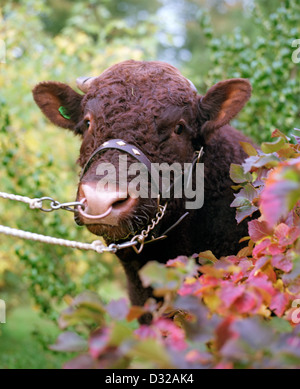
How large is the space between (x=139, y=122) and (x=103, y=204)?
63cm

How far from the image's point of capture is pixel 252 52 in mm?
5422

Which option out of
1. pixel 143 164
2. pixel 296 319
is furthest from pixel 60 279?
pixel 296 319

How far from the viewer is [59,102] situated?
335 cm

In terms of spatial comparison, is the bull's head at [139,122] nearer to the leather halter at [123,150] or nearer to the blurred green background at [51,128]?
the leather halter at [123,150]

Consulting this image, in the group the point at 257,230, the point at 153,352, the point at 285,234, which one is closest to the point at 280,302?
the point at 285,234

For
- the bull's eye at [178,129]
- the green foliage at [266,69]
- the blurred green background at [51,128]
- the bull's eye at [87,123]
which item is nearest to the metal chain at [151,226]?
the bull's eye at [178,129]

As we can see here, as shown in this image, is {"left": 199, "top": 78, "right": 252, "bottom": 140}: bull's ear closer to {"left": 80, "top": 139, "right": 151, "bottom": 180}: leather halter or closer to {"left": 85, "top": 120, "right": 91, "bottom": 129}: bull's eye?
{"left": 80, "top": 139, "right": 151, "bottom": 180}: leather halter

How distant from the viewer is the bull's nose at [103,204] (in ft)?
7.27

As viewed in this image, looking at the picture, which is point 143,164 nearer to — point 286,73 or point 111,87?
point 111,87

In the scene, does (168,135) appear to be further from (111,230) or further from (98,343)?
(98,343)

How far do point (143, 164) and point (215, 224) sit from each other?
0.80 metres

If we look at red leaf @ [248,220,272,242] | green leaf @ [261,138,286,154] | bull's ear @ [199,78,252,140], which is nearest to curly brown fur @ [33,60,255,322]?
bull's ear @ [199,78,252,140]

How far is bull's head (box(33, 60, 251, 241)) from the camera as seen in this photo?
2.31 metres
